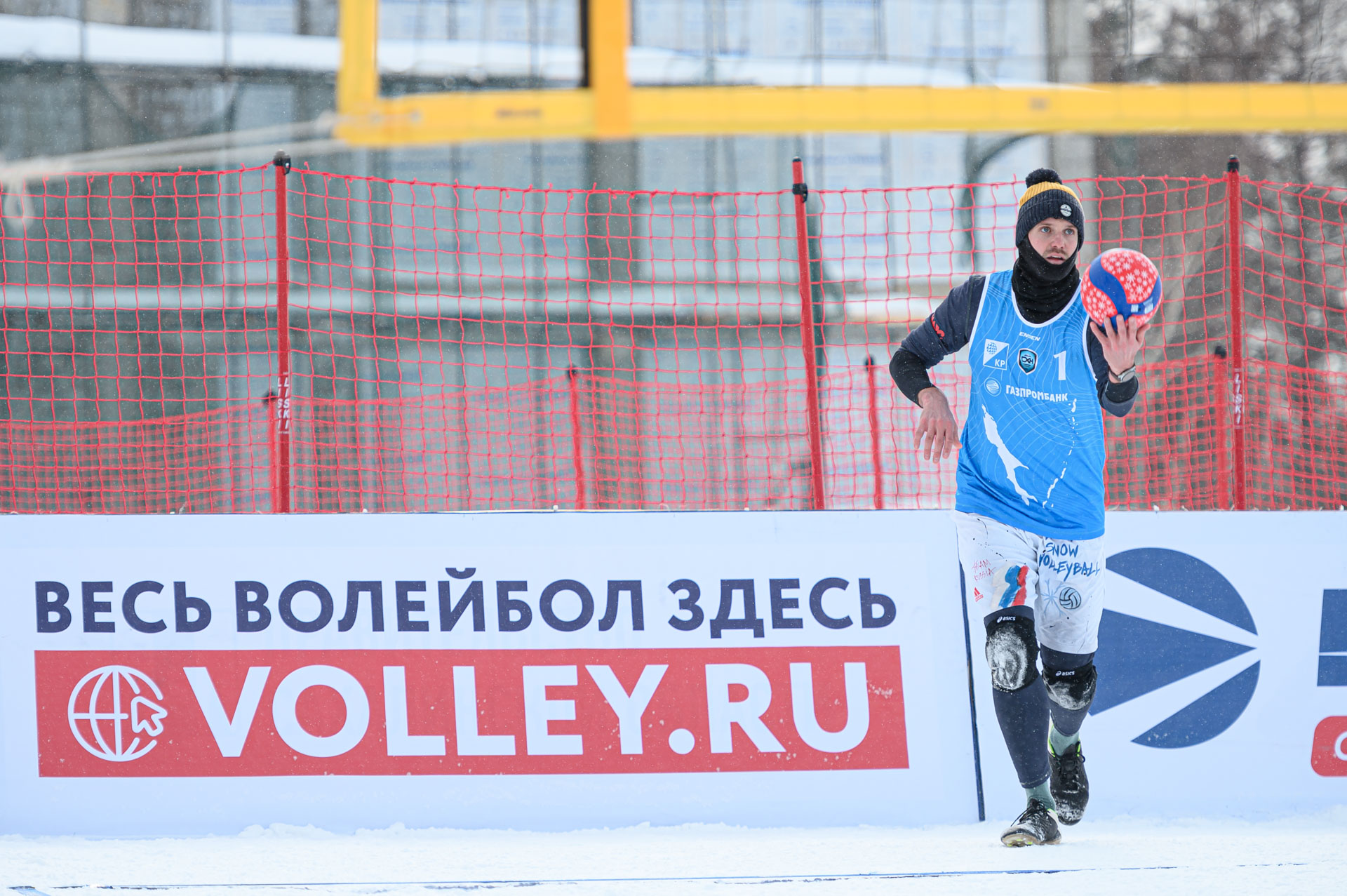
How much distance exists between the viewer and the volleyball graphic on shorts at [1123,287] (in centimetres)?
294

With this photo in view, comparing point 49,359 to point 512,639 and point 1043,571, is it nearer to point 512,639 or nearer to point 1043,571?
point 512,639

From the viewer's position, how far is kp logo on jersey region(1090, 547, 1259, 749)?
145 inches

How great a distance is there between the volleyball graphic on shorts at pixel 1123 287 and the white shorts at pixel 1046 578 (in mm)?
584

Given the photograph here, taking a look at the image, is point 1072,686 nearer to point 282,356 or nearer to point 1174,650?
point 1174,650

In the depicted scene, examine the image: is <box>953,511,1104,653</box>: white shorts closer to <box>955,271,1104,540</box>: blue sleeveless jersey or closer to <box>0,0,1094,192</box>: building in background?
<box>955,271,1104,540</box>: blue sleeveless jersey

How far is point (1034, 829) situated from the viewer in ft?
10.0

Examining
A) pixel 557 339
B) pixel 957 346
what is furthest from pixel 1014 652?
pixel 557 339

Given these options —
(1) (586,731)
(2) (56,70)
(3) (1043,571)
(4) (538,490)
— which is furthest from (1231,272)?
(2) (56,70)

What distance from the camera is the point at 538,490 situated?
11.3m

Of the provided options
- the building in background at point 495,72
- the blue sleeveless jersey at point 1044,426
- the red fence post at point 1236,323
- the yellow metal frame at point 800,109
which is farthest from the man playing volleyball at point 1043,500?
the building in background at point 495,72

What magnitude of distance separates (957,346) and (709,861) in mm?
1520

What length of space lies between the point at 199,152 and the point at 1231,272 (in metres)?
12.5

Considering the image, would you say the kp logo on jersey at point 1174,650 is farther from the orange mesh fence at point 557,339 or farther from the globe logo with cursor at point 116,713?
the orange mesh fence at point 557,339

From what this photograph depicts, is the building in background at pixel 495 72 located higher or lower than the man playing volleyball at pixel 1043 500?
higher
